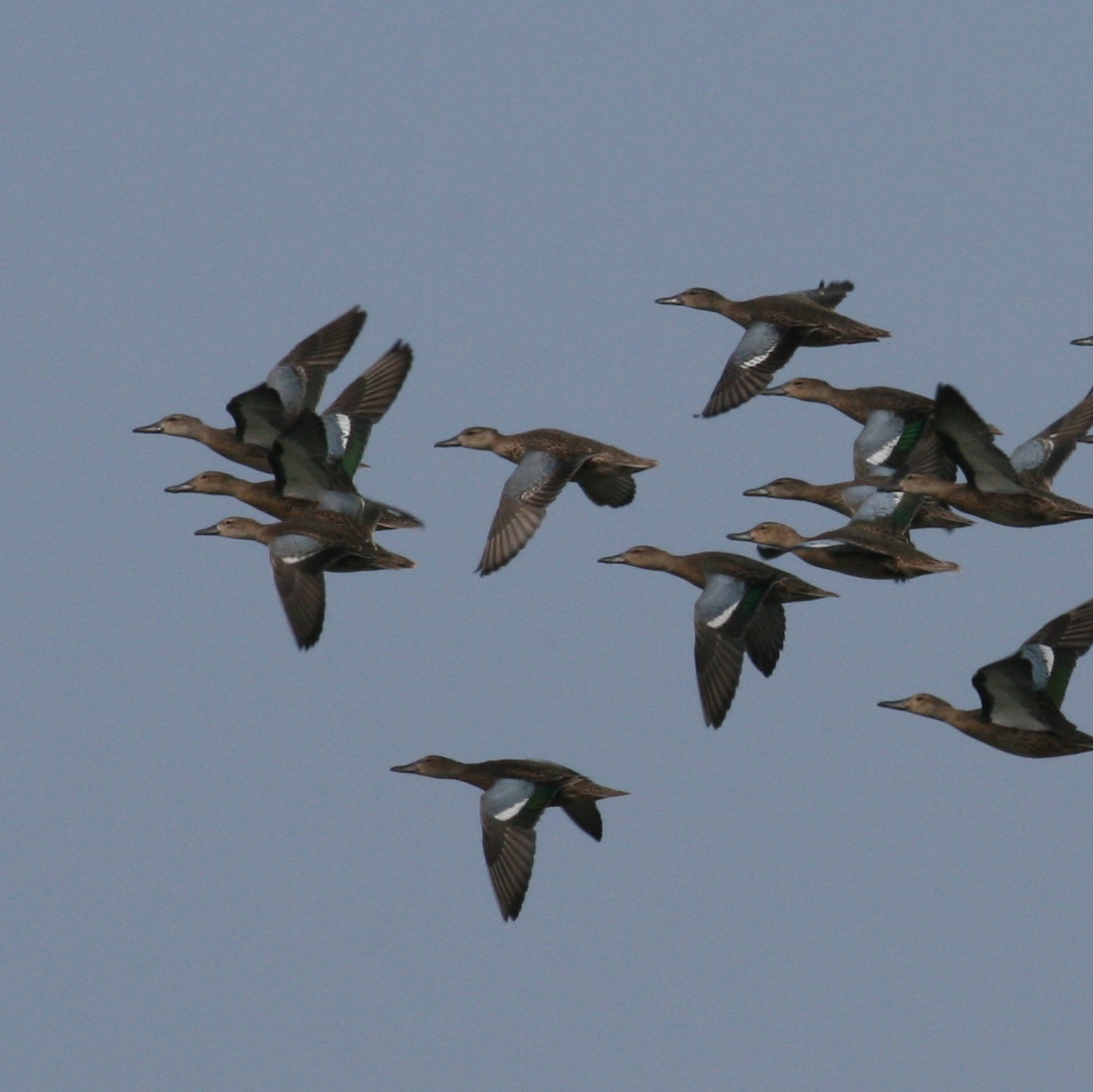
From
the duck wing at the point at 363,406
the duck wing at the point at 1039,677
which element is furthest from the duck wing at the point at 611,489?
the duck wing at the point at 1039,677

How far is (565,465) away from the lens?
25578 millimetres

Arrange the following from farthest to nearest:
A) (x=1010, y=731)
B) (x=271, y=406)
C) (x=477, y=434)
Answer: (x=477, y=434) < (x=271, y=406) < (x=1010, y=731)

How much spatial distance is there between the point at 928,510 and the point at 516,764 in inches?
168

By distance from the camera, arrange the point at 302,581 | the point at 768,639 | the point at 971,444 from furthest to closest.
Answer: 1. the point at 768,639
2. the point at 302,581
3. the point at 971,444

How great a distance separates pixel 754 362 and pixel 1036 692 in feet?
19.6

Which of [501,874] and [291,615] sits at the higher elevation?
[291,615]

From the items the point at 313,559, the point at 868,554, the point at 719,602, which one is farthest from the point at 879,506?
the point at 313,559

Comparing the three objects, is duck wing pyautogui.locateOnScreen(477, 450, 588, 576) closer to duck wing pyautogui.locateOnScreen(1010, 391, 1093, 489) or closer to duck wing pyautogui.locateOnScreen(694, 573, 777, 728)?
duck wing pyautogui.locateOnScreen(694, 573, 777, 728)

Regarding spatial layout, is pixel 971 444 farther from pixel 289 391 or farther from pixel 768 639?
pixel 289 391

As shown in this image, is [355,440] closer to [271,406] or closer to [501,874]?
[271,406]

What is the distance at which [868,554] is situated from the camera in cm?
2402

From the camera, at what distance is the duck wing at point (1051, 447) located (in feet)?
82.2

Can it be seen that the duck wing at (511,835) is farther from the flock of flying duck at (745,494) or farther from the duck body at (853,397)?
the duck body at (853,397)

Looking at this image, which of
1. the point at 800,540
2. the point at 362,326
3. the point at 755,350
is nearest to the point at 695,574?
the point at 800,540
